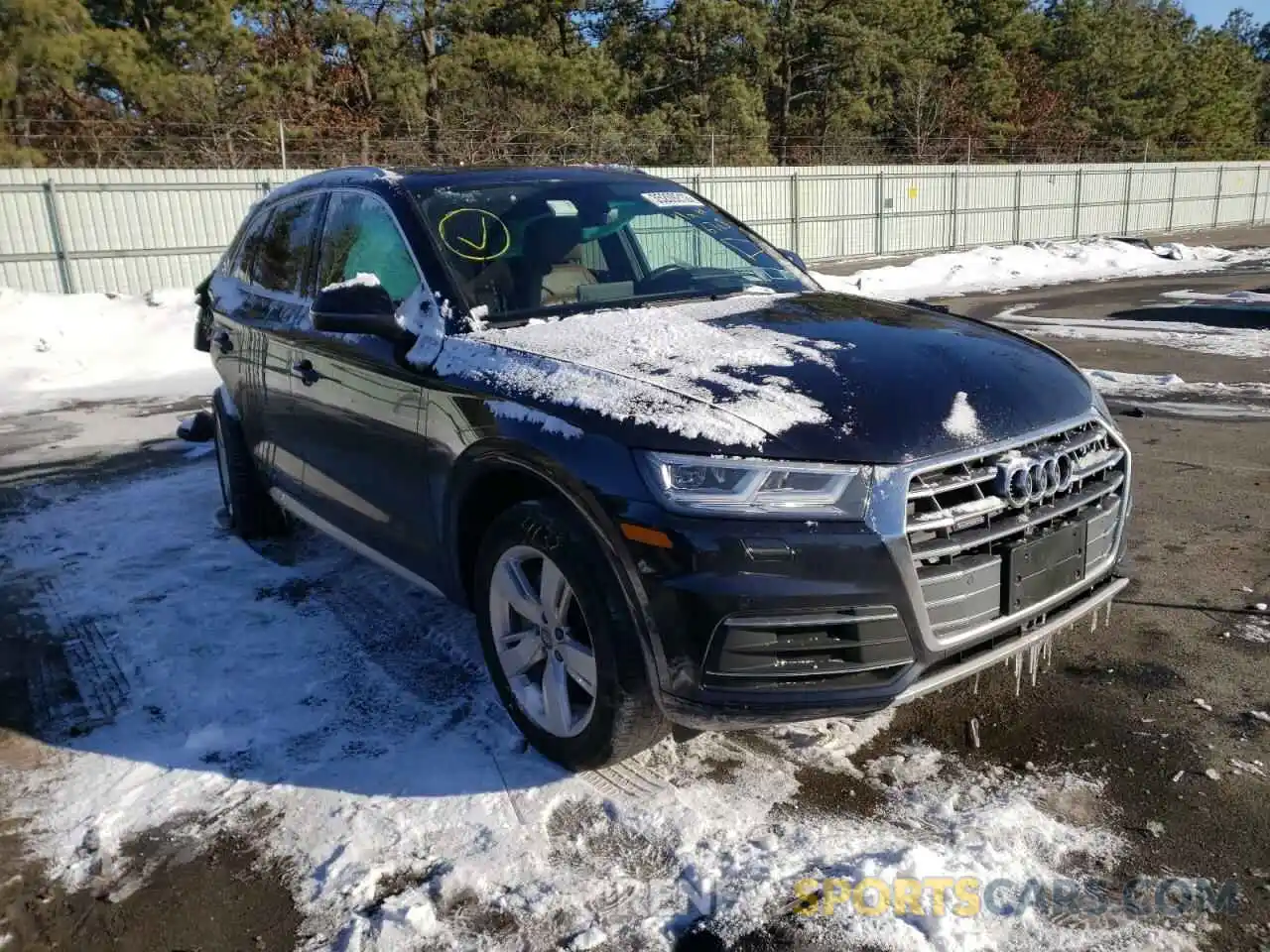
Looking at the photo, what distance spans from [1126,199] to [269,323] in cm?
3281

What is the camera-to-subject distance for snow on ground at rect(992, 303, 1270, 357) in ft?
34.7

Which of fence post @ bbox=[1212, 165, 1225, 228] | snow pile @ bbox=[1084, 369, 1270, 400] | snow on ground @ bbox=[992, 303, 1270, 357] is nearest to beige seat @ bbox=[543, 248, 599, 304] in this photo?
snow pile @ bbox=[1084, 369, 1270, 400]

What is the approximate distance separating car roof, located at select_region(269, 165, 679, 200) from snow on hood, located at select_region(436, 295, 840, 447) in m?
0.86

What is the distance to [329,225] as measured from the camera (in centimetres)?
423

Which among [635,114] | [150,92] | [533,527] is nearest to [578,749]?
[533,527]

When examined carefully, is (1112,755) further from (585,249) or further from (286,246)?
(286,246)

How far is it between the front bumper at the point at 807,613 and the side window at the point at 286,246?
257cm

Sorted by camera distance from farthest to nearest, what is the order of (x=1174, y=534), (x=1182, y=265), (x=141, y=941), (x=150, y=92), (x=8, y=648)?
(x=1182, y=265)
(x=150, y=92)
(x=1174, y=534)
(x=8, y=648)
(x=141, y=941)

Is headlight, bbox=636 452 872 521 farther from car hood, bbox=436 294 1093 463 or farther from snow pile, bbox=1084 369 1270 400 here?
snow pile, bbox=1084 369 1270 400

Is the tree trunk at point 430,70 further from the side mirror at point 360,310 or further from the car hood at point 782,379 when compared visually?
the car hood at point 782,379

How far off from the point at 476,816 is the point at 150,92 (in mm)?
23108

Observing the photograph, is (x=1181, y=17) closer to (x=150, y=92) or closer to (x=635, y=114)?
(x=635, y=114)

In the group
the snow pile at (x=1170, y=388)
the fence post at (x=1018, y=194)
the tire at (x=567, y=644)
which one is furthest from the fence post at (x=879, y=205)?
the tire at (x=567, y=644)

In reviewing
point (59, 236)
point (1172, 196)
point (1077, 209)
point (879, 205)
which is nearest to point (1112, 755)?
point (59, 236)
